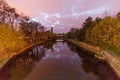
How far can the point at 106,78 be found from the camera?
95.4ft

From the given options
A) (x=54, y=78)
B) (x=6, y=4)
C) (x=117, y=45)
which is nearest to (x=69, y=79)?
(x=54, y=78)

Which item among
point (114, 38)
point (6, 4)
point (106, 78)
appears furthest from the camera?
point (6, 4)

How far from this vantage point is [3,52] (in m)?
45.8

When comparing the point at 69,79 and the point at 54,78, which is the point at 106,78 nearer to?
the point at 69,79

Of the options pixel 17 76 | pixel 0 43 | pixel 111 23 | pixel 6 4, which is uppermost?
pixel 6 4

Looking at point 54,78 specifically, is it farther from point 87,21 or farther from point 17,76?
point 87,21

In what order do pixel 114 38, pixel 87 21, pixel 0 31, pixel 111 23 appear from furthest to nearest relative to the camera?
pixel 87 21 → pixel 111 23 → pixel 114 38 → pixel 0 31

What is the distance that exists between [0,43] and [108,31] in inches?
924

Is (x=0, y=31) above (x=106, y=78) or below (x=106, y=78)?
above

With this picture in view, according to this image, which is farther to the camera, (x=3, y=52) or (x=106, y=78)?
(x=3, y=52)

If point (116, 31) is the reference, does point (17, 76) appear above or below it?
below

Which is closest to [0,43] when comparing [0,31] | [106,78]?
[0,31]

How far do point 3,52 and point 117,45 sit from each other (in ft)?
74.6

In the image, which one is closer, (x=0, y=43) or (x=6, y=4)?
(x=0, y=43)
